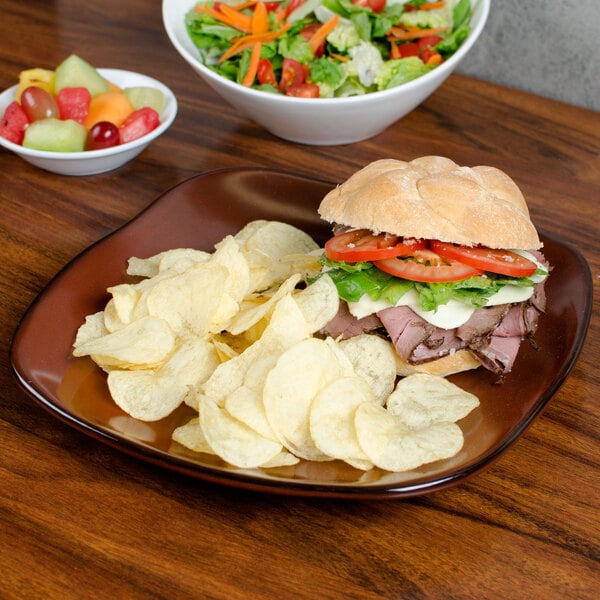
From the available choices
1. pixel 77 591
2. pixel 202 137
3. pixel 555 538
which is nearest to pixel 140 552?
pixel 77 591

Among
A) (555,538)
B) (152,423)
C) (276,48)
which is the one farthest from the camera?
(276,48)

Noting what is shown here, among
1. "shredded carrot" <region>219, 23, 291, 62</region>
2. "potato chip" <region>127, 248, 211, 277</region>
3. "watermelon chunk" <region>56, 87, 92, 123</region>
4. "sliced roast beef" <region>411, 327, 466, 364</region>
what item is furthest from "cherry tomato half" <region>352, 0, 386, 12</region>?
"sliced roast beef" <region>411, 327, 466, 364</region>

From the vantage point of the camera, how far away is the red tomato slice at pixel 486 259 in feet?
6.07

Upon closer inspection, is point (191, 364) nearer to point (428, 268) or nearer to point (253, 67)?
point (428, 268)

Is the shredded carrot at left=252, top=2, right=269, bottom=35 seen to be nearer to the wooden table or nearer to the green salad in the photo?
the green salad

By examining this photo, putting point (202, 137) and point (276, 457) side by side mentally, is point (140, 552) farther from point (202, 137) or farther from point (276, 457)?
point (202, 137)

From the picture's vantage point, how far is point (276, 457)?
1599mm

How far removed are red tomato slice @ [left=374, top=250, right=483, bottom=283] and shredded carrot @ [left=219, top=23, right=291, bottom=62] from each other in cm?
117

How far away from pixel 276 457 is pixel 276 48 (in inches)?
63.4

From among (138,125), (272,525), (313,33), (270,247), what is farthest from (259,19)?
(272,525)

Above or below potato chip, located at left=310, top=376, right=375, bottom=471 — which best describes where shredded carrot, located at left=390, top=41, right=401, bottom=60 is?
above

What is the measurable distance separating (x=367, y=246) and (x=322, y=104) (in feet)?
2.63

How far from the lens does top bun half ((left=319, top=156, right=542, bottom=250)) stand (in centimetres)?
185

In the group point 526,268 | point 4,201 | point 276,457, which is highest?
point 526,268
